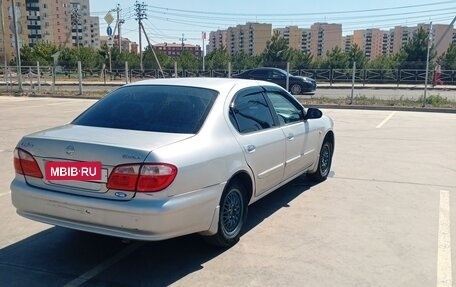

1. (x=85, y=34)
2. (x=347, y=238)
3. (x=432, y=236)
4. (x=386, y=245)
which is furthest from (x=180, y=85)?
(x=85, y=34)

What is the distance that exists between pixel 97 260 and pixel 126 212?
869 millimetres

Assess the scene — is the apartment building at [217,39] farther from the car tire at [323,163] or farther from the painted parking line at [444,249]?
the painted parking line at [444,249]

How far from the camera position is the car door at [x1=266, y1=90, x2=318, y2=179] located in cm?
514

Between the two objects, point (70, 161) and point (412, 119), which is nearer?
point (70, 161)

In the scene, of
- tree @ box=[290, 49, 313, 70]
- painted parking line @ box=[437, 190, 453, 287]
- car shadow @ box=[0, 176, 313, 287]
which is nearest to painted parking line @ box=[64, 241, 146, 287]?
car shadow @ box=[0, 176, 313, 287]

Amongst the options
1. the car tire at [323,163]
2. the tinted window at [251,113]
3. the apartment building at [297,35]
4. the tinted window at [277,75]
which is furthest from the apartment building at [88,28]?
the tinted window at [251,113]

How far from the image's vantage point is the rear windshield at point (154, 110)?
391cm

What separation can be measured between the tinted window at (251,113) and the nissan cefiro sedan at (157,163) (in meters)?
0.01

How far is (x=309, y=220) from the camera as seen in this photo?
4875mm

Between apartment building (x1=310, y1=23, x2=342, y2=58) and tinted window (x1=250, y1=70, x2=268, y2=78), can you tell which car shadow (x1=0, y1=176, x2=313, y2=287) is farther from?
apartment building (x1=310, y1=23, x2=342, y2=58)

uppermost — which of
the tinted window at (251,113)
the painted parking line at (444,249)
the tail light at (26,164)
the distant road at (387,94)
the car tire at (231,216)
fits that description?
the tinted window at (251,113)

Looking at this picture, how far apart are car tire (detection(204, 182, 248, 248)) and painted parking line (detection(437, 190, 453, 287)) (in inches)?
69.7

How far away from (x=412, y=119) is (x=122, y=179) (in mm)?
13230

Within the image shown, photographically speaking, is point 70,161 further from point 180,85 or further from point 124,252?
point 180,85
